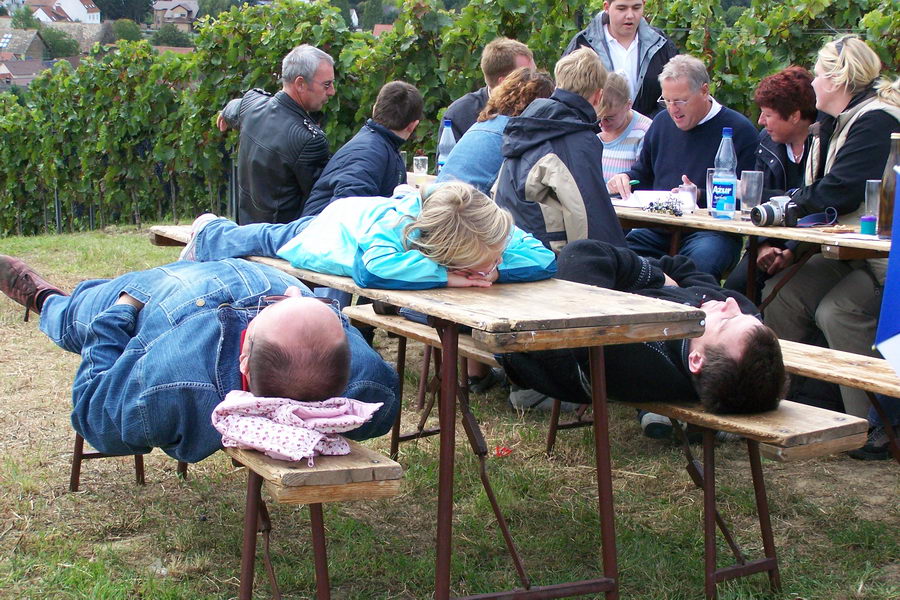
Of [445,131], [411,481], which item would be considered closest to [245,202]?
[445,131]

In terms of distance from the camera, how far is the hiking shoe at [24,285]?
348 cm

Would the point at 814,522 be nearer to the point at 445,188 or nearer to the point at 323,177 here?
the point at 445,188

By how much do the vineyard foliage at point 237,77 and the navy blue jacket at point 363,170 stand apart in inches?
103

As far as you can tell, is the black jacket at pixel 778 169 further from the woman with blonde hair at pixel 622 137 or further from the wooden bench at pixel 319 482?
the wooden bench at pixel 319 482

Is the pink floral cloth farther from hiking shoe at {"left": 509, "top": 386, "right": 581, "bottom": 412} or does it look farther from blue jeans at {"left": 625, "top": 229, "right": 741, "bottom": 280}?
blue jeans at {"left": 625, "top": 229, "right": 741, "bottom": 280}

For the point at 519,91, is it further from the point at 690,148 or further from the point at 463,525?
the point at 463,525

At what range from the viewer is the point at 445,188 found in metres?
2.69

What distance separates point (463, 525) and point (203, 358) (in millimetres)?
1142

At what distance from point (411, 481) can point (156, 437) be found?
4.21 ft

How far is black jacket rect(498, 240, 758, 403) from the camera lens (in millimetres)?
2691

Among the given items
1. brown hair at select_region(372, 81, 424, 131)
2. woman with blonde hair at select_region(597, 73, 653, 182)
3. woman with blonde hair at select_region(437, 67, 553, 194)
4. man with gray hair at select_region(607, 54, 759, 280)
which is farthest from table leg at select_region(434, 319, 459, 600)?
woman with blonde hair at select_region(597, 73, 653, 182)

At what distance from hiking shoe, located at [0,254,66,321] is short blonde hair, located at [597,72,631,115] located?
292cm

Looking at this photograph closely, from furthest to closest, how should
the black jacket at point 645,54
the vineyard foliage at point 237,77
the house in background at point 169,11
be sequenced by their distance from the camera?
the house in background at point 169,11 → the vineyard foliage at point 237,77 → the black jacket at point 645,54

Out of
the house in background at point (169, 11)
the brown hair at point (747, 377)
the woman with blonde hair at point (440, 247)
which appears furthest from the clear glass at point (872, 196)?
the house in background at point (169, 11)
